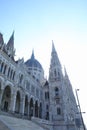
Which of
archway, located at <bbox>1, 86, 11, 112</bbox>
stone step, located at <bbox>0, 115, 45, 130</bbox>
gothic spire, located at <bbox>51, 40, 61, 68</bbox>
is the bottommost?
stone step, located at <bbox>0, 115, 45, 130</bbox>

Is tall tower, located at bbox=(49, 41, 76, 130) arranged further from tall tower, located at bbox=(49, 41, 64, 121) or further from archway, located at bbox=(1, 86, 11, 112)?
archway, located at bbox=(1, 86, 11, 112)

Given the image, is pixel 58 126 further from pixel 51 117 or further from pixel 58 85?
pixel 58 85

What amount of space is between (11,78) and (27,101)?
12244 millimetres

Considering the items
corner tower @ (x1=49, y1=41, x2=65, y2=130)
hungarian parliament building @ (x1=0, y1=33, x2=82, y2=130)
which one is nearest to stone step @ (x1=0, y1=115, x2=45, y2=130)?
hungarian parliament building @ (x1=0, y1=33, x2=82, y2=130)

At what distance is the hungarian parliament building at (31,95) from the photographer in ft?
101

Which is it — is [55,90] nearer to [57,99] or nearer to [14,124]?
[57,99]

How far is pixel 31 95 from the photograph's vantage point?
41656mm

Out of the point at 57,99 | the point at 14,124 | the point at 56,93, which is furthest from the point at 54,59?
the point at 14,124

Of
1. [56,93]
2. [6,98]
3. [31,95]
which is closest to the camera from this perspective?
[6,98]

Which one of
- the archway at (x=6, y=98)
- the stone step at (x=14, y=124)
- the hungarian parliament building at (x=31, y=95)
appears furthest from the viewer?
the archway at (x=6, y=98)

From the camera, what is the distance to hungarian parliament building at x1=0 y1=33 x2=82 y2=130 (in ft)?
101

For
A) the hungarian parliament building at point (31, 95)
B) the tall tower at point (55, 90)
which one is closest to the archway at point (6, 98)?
the hungarian parliament building at point (31, 95)

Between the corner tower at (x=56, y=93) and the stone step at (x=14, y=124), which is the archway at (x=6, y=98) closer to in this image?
the stone step at (x=14, y=124)

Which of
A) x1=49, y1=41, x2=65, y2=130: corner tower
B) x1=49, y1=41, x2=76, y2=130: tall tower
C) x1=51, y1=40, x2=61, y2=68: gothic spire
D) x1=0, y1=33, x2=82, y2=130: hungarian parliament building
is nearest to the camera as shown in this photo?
x1=0, y1=33, x2=82, y2=130: hungarian parliament building
